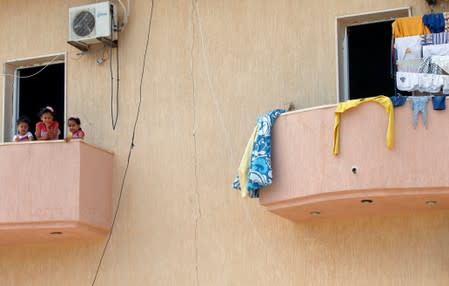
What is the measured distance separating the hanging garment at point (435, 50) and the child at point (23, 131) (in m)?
5.72

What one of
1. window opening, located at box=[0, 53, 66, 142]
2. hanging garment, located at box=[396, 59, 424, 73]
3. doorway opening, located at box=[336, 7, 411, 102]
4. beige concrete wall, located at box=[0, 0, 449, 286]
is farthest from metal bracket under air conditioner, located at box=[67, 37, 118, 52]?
hanging garment, located at box=[396, 59, 424, 73]

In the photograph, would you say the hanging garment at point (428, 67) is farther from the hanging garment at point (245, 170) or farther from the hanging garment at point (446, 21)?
the hanging garment at point (245, 170)

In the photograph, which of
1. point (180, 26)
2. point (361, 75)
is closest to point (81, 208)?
point (180, 26)

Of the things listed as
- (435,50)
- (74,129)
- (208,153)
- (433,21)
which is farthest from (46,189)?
(433,21)

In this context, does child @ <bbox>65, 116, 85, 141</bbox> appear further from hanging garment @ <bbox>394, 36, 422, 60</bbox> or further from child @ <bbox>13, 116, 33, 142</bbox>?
hanging garment @ <bbox>394, 36, 422, 60</bbox>

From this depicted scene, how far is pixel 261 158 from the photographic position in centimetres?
1384

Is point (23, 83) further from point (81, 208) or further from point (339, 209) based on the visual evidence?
point (339, 209)

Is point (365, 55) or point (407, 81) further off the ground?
point (365, 55)

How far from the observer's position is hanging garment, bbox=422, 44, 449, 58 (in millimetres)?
13867

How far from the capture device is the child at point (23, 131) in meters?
15.8

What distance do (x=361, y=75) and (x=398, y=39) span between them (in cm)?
149

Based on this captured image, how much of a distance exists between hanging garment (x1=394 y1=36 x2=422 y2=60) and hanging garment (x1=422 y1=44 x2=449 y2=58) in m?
0.09

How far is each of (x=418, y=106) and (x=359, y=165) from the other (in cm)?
101

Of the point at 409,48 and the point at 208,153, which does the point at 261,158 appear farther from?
the point at 409,48
